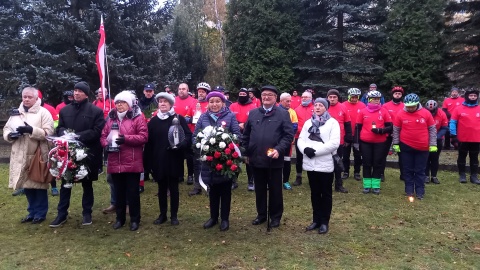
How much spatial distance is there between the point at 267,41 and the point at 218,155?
55.2 feet

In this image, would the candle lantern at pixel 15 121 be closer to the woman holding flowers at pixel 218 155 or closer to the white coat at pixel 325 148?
the woman holding flowers at pixel 218 155

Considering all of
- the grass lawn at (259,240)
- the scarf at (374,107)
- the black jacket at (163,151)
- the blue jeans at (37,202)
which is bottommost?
the grass lawn at (259,240)

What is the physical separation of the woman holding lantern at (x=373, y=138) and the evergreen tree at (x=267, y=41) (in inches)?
493

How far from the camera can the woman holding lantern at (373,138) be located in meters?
8.41

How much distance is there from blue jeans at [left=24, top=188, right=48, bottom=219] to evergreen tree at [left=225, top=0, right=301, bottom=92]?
15.5 meters

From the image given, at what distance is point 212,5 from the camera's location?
1294 inches

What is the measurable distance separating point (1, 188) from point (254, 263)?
23.0 feet

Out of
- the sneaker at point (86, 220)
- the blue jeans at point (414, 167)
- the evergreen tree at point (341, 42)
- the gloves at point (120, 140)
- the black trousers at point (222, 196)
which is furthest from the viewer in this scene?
the evergreen tree at point (341, 42)

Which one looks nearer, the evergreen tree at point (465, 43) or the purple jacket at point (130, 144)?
the purple jacket at point (130, 144)

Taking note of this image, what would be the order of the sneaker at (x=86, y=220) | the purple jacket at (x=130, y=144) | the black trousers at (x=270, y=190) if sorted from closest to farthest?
the purple jacket at (x=130, y=144) < the black trousers at (x=270, y=190) < the sneaker at (x=86, y=220)

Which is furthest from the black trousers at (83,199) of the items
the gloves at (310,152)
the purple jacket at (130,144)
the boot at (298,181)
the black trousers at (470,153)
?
the black trousers at (470,153)

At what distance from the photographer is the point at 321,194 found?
→ 6.15 metres

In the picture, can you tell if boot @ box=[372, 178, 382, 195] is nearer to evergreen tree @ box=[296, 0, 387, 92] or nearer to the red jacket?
the red jacket

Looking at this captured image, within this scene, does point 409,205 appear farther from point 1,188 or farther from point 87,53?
point 87,53
